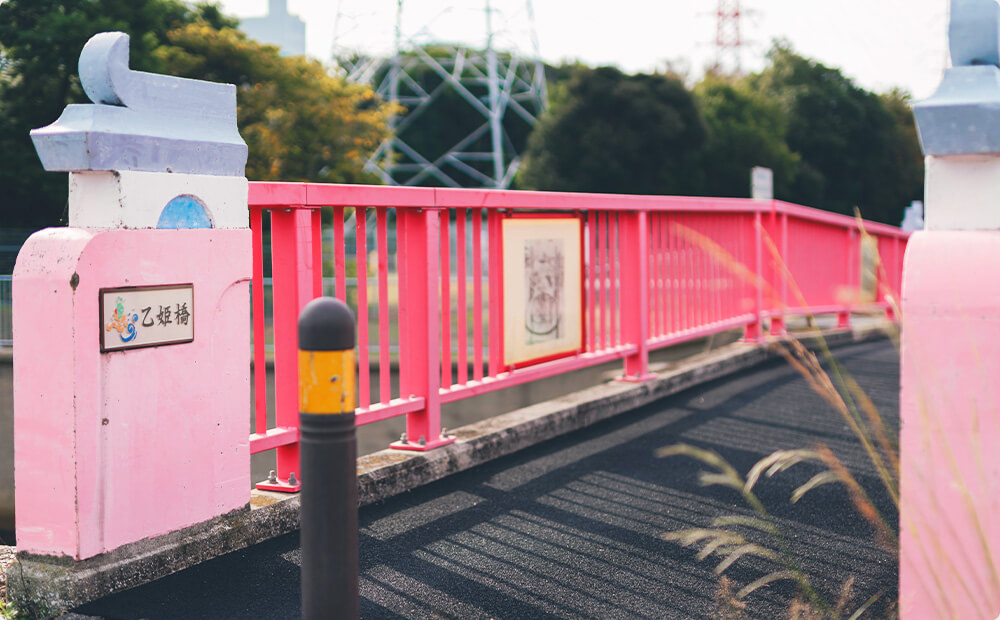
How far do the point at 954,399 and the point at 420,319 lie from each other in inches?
124

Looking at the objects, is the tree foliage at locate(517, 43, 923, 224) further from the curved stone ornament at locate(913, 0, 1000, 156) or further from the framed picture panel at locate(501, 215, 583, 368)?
the curved stone ornament at locate(913, 0, 1000, 156)

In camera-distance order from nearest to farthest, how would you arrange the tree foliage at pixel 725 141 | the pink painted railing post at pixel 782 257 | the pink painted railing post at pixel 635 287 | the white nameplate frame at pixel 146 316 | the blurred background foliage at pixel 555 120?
1. the white nameplate frame at pixel 146 316
2. the pink painted railing post at pixel 635 287
3. the pink painted railing post at pixel 782 257
4. the blurred background foliage at pixel 555 120
5. the tree foliage at pixel 725 141

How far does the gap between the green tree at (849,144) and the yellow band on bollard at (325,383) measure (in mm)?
41129

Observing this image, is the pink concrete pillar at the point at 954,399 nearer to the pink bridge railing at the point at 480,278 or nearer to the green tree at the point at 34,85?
the pink bridge railing at the point at 480,278

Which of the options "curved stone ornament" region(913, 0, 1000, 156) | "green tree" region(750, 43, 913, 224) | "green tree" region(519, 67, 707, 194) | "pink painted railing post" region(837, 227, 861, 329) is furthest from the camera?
"green tree" region(750, 43, 913, 224)

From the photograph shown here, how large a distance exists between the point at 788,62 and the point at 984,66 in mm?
47201

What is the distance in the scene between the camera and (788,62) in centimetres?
4709

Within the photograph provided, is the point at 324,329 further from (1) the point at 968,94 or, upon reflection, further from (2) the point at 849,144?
(2) the point at 849,144

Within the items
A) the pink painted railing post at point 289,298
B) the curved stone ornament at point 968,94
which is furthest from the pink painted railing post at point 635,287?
the curved stone ornament at point 968,94

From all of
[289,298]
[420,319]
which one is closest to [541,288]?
[420,319]

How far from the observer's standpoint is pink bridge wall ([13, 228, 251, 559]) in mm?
3281

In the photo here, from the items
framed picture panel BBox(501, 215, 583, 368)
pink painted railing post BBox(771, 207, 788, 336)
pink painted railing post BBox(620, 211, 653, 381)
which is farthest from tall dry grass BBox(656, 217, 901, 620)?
pink painted railing post BBox(771, 207, 788, 336)

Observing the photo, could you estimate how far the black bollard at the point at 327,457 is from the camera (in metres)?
2.46

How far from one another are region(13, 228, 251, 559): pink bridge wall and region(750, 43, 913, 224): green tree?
132 ft
